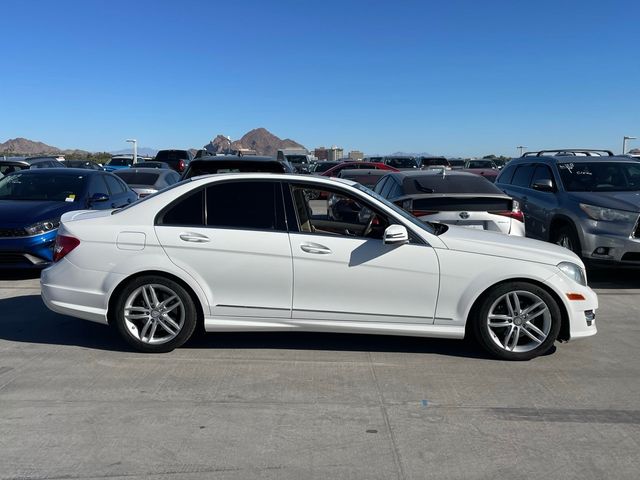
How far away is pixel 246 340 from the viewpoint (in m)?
5.74

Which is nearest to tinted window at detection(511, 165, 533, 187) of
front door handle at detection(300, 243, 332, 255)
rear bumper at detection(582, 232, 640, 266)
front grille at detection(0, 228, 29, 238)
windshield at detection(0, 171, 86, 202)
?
rear bumper at detection(582, 232, 640, 266)

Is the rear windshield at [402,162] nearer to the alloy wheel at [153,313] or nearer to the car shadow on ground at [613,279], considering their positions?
the car shadow on ground at [613,279]

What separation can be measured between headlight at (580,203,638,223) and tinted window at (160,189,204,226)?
5.60m

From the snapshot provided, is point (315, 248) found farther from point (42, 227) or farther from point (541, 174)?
point (541, 174)

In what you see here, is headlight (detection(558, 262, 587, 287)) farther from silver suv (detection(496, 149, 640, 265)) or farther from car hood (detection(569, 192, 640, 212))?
car hood (detection(569, 192, 640, 212))

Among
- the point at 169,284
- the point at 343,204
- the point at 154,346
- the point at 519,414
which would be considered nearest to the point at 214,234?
the point at 169,284

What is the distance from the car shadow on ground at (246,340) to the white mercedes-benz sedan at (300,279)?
379mm

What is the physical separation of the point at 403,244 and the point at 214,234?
5.31ft

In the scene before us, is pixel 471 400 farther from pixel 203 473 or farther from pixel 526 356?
pixel 203 473

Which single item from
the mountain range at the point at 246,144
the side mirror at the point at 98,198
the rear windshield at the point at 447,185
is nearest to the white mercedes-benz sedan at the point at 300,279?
the rear windshield at the point at 447,185

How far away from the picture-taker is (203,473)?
3.35m

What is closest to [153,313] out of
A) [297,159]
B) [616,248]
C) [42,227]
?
[42,227]

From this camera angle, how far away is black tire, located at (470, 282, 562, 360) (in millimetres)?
5094

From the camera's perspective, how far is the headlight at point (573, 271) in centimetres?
516
